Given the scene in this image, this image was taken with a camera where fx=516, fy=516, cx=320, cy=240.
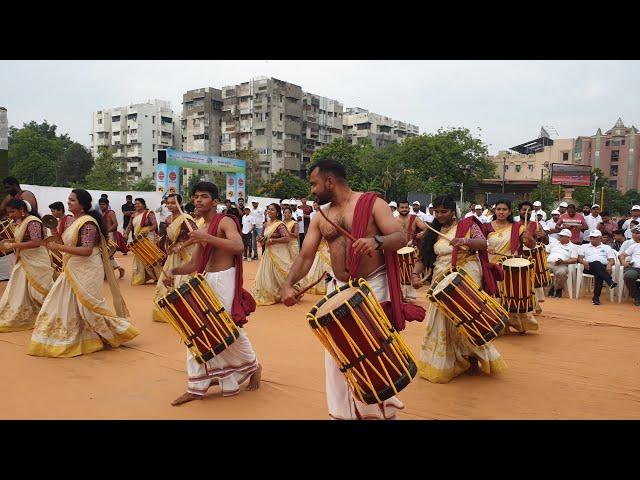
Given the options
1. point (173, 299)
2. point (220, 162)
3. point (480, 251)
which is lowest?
point (173, 299)

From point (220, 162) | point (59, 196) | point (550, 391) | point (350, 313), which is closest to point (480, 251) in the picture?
point (550, 391)

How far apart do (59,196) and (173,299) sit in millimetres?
16619

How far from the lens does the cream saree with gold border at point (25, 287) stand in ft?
23.3

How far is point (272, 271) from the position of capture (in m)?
10.0

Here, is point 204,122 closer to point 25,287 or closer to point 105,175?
point 105,175

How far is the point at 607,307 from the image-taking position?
33.1ft

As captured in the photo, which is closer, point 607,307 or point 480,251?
point 480,251

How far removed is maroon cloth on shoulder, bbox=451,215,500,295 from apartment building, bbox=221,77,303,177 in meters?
59.8

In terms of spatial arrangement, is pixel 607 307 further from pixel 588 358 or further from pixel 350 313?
pixel 350 313

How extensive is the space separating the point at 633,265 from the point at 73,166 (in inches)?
2375

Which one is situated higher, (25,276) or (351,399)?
(25,276)

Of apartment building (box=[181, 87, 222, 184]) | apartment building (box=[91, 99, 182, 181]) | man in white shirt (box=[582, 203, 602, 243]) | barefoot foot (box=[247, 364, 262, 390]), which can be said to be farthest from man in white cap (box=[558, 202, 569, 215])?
apartment building (box=[91, 99, 182, 181])

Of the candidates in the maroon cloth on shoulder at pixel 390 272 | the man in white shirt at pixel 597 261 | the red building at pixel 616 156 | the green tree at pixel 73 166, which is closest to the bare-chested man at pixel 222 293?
the maroon cloth on shoulder at pixel 390 272

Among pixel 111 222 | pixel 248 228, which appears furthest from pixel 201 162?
pixel 111 222
